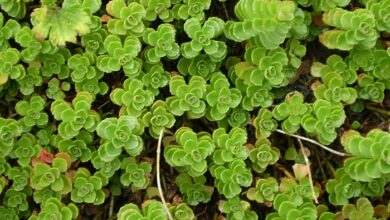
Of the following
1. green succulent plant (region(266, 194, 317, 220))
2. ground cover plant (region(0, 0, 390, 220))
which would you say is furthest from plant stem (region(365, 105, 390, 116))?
green succulent plant (region(266, 194, 317, 220))

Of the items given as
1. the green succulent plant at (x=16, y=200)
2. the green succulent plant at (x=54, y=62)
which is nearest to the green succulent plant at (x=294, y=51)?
the green succulent plant at (x=54, y=62)

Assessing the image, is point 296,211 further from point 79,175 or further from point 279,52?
point 79,175

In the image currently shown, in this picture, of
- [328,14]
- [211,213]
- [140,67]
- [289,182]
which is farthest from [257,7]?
[211,213]

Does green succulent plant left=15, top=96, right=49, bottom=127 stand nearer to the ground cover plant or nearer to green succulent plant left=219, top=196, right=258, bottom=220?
the ground cover plant

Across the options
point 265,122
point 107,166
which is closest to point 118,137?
point 107,166

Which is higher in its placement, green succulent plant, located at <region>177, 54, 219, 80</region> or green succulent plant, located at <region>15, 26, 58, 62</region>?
green succulent plant, located at <region>15, 26, 58, 62</region>

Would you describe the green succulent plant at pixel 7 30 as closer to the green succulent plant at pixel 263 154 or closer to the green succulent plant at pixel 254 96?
the green succulent plant at pixel 254 96

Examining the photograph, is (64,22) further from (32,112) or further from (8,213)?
(8,213)
